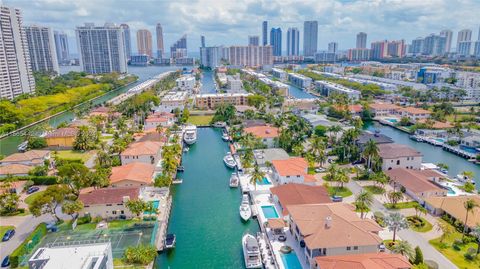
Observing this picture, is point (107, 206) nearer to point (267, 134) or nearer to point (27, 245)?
point (27, 245)

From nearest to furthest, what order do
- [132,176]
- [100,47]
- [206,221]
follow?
[206,221] < [132,176] < [100,47]

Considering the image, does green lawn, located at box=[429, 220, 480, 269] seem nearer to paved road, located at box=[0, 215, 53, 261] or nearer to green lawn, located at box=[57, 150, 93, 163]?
paved road, located at box=[0, 215, 53, 261]

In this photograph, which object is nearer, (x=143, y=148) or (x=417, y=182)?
(x=417, y=182)

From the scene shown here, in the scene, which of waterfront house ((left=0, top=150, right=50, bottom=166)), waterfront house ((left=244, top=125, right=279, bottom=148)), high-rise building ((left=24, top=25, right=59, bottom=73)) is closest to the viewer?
waterfront house ((left=0, top=150, right=50, bottom=166))

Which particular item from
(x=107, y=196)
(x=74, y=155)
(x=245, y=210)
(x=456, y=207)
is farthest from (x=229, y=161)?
(x=456, y=207)

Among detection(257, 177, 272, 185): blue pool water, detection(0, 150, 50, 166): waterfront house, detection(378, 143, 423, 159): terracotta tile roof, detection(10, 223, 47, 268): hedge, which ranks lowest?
detection(257, 177, 272, 185): blue pool water

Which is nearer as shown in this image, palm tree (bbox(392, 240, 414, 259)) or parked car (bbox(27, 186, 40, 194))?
palm tree (bbox(392, 240, 414, 259))

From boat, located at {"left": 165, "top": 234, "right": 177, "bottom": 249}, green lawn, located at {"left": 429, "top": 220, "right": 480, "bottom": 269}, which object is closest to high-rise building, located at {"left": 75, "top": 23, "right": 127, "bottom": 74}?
boat, located at {"left": 165, "top": 234, "right": 177, "bottom": 249}

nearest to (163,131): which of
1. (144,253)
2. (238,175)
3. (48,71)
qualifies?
(238,175)
